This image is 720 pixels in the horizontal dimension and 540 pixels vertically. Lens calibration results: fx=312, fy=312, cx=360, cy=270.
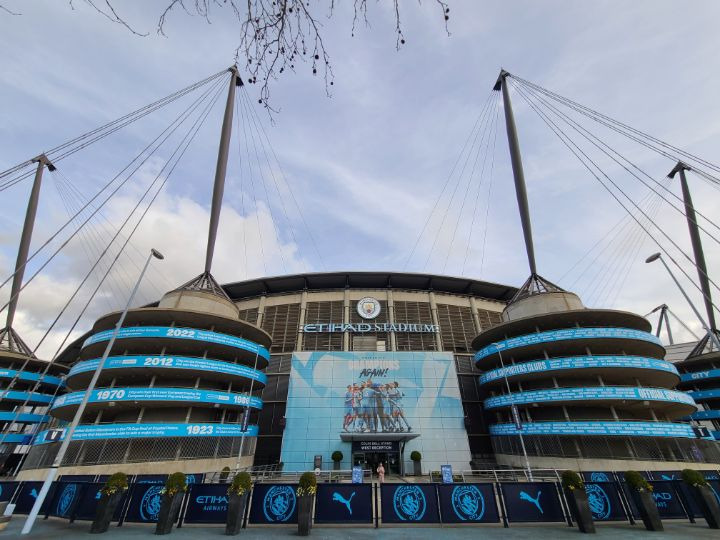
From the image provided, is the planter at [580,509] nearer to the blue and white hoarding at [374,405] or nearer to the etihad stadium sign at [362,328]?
the blue and white hoarding at [374,405]

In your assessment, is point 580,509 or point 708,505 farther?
point 708,505

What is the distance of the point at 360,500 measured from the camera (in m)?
11.5

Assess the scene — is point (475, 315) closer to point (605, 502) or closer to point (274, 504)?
point (605, 502)

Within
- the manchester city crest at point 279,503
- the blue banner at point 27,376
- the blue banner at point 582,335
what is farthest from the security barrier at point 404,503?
the blue banner at point 27,376

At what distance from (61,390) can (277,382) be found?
39488 mm

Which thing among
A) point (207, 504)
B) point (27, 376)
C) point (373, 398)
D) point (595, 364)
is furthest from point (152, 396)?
point (595, 364)

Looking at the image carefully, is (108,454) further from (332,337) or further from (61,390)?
(61,390)

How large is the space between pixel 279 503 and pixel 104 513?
5.79m

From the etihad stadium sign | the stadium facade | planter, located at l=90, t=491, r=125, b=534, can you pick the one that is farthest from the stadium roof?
planter, located at l=90, t=491, r=125, b=534

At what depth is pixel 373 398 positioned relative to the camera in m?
33.8

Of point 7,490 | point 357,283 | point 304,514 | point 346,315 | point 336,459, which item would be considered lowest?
point 304,514

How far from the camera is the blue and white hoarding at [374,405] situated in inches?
1220

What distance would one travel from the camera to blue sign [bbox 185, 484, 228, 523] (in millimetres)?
11445

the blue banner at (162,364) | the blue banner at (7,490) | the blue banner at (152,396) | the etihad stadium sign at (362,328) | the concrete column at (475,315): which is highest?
the concrete column at (475,315)
